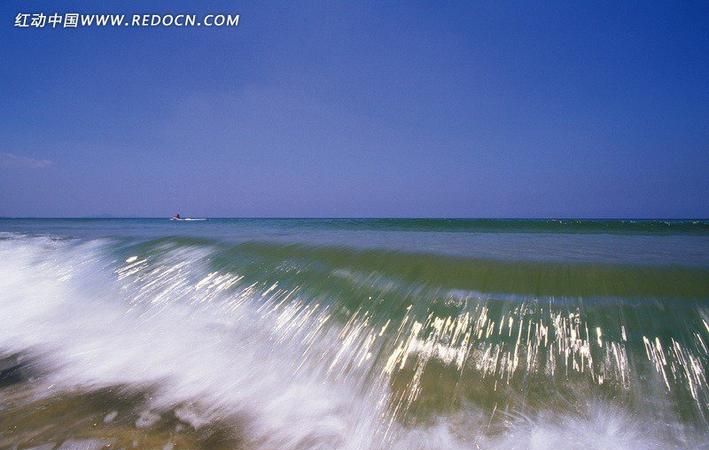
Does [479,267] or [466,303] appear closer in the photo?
[466,303]

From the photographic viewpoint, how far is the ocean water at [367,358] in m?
2.63

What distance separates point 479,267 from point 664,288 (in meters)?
2.74

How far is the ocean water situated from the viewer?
2627mm

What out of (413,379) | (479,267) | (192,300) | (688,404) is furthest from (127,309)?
(688,404)

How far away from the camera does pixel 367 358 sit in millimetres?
3725

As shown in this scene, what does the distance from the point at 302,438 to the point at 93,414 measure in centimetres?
188

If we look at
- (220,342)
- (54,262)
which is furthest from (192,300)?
(54,262)

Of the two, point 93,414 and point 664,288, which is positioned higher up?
point 664,288

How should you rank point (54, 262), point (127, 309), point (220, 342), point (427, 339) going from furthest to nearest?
point (54, 262), point (127, 309), point (220, 342), point (427, 339)

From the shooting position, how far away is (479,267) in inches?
249

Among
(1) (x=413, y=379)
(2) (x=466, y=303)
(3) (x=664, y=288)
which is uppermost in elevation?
(3) (x=664, y=288)

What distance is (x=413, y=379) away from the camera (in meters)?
3.26

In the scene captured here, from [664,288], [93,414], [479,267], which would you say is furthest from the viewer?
[479,267]

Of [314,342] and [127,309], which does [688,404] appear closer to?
[314,342]
